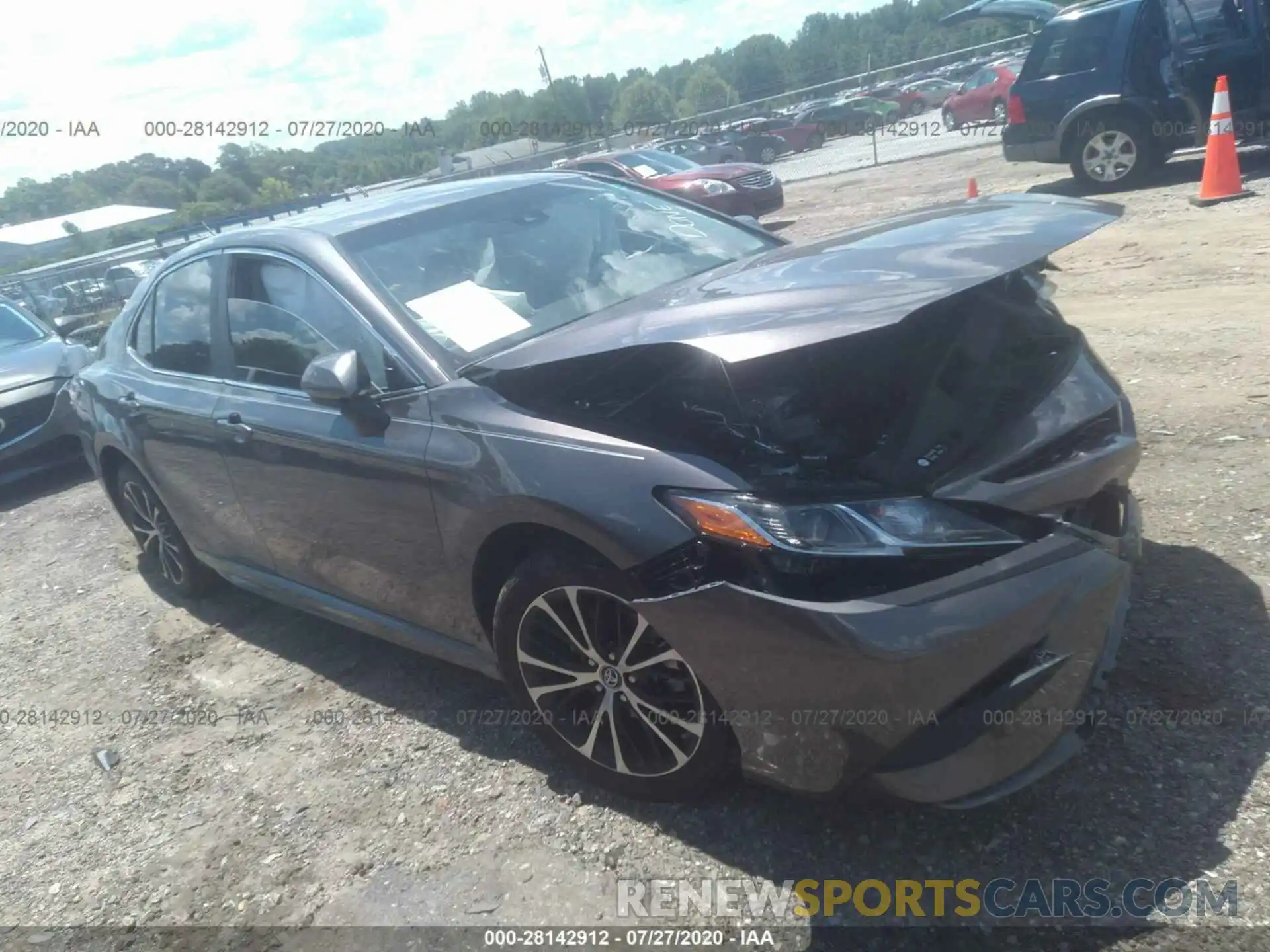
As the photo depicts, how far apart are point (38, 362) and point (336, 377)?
636 centimetres

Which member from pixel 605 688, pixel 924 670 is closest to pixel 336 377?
pixel 605 688

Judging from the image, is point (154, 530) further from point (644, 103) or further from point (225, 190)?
point (644, 103)

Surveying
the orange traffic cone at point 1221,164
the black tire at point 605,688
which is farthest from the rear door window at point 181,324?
the orange traffic cone at point 1221,164

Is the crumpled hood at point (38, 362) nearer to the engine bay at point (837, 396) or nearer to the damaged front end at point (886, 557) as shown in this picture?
the engine bay at point (837, 396)

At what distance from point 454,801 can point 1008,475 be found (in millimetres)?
1931

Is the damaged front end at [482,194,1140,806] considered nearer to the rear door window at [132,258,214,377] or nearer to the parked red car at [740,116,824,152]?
the rear door window at [132,258,214,377]

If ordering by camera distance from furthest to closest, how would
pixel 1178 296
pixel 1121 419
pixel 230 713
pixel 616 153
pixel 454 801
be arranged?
pixel 616 153 → pixel 1178 296 → pixel 230 713 → pixel 454 801 → pixel 1121 419

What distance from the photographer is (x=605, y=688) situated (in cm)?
285

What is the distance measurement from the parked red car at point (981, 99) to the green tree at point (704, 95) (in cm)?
1675

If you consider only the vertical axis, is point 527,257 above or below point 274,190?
below

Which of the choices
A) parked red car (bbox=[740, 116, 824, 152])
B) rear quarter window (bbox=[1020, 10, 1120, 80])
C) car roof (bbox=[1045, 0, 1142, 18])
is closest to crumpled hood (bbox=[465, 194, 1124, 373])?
rear quarter window (bbox=[1020, 10, 1120, 80])

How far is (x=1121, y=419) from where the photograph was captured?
2953 mm

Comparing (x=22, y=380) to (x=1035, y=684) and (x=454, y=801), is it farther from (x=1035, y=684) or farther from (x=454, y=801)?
(x=1035, y=684)

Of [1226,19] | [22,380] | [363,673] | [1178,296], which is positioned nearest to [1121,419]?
[363,673]
